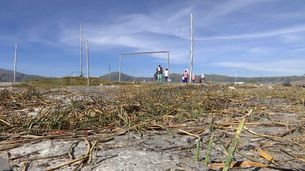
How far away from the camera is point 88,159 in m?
3.10

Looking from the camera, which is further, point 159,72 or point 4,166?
point 159,72

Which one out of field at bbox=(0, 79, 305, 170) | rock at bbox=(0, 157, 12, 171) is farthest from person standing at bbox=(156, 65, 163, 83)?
rock at bbox=(0, 157, 12, 171)

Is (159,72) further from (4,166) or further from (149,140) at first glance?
(4,166)

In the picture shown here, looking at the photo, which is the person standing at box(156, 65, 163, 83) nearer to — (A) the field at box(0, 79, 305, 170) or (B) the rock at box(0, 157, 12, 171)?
(A) the field at box(0, 79, 305, 170)

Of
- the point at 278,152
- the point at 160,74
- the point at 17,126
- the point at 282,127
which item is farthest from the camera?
the point at 160,74

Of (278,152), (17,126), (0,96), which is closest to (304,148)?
(278,152)

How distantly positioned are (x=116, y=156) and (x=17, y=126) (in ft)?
5.14

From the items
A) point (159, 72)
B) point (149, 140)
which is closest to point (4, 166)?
point (149, 140)

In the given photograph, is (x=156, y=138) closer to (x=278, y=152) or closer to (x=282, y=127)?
(x=278, y=152)

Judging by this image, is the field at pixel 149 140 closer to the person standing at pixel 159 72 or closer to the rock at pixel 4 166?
the rock at pixel 4 166

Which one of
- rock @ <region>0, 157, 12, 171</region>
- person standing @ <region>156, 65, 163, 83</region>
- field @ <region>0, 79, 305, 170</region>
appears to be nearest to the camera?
rock @ <region>0, 157, 12, 171</region>

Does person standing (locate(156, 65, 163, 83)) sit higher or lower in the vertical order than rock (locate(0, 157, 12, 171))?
higher

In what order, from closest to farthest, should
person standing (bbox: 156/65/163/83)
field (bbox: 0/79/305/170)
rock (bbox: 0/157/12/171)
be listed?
rock (bbox: 0/157/12/171) → field (bbox: 0/79/305/170) → person standing (bbox: 156/65/163/83)

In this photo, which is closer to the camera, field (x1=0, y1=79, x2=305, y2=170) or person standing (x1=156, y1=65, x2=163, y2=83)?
field (x1=0, y1=79, x2=305, y2=170)
